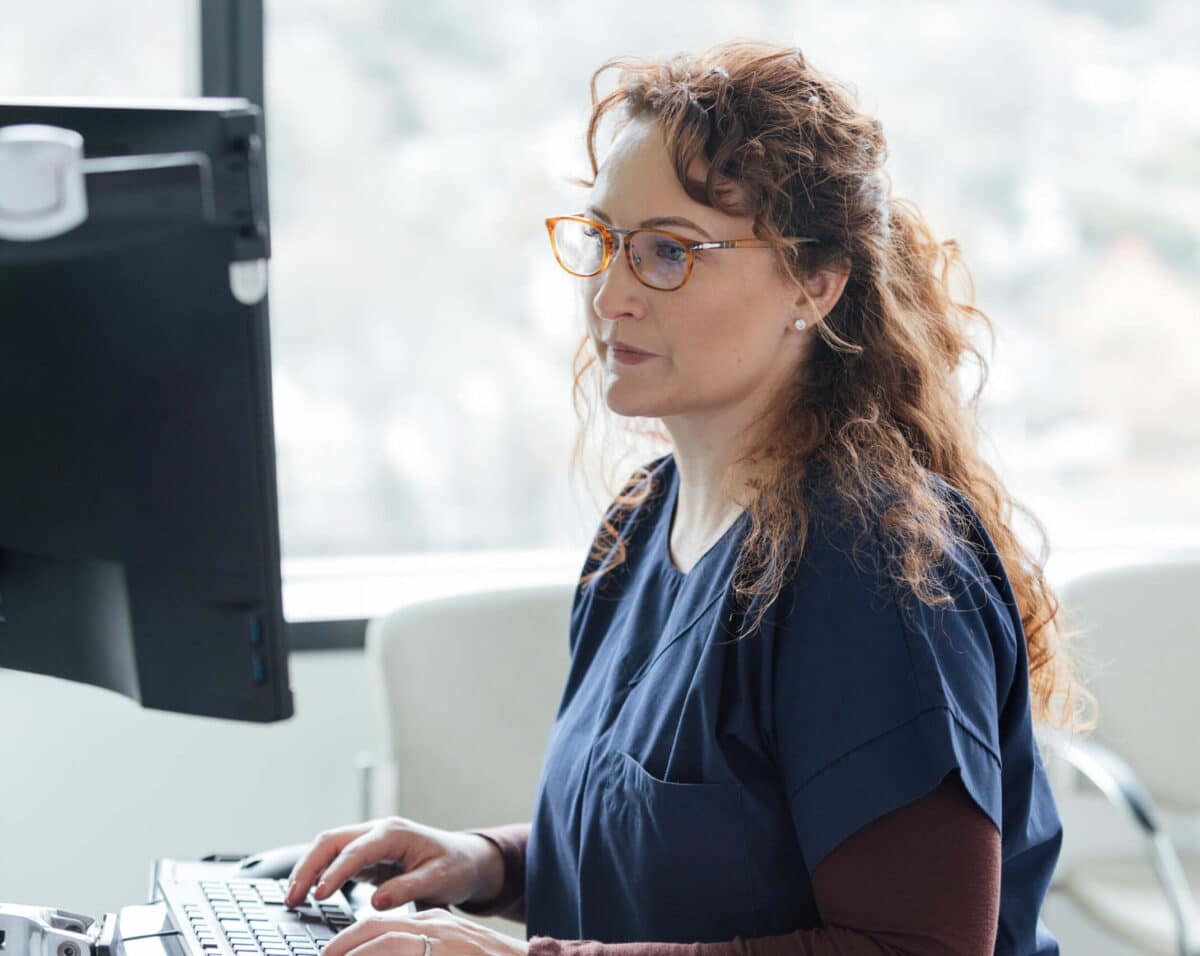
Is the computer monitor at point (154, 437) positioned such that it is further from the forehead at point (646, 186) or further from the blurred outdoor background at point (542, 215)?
the blurred outdoor background at point (542, 215)

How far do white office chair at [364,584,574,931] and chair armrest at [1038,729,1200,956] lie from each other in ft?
2.43

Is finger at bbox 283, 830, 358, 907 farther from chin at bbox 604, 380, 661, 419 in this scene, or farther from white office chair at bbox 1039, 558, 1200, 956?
white office chair at bbox 1039, 558, 1200, 956

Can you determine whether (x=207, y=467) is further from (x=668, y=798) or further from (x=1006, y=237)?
(x=1006, y=237)

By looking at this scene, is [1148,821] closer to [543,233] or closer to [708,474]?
[708,474]

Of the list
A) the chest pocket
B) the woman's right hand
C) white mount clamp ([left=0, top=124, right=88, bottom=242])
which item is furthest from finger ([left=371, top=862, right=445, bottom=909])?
white mount clamp ([left=0, top=124, right=88, bottom=242])

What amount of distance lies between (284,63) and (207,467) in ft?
5.92

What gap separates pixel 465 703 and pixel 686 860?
3.18ft

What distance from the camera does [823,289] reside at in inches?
51.1

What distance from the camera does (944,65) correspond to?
2750 mm

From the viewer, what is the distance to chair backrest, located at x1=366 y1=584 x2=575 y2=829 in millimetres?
2020

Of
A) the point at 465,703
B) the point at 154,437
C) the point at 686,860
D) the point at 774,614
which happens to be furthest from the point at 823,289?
the point at 465,703

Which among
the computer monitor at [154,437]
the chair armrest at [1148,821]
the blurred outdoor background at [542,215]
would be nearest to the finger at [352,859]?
the computer monitor at [154,437]

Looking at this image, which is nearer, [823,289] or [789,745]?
[789,745]

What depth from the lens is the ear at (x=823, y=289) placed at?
50.8 inches
